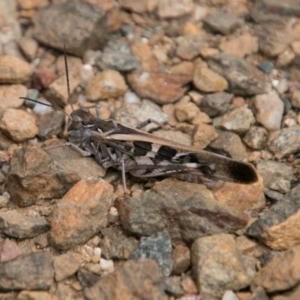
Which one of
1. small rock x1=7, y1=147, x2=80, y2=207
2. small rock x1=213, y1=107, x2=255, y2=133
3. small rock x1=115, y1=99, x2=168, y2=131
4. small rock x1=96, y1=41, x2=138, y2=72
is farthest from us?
small rock x1=96, y1=41, x2=138, y2=72

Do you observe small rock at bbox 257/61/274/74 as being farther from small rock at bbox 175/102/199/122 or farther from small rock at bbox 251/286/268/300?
small rock at bbox 251/286/268/300

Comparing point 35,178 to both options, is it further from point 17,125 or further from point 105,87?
point 105,87

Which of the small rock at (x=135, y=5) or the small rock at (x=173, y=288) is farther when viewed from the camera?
the small rock at (x=135, y=5)

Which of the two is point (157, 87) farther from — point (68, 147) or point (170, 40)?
point (68, 147)

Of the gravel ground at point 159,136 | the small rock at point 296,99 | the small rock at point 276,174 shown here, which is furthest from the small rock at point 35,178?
the small rock at point 296,99

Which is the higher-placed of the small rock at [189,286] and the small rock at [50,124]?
the small rock at [189,286]

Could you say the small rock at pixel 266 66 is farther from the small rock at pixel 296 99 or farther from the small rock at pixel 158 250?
the small rock at pixel 158 250

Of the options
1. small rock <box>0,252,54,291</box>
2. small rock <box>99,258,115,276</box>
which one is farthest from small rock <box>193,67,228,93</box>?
small rock <box>0,252,54,291</box>
